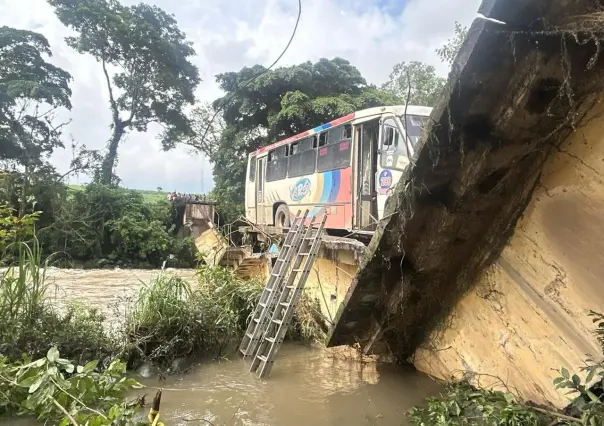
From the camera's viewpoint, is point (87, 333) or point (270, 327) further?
point (270, 327)

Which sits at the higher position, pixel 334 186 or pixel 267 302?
pixel 334 186

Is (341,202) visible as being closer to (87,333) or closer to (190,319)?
(190,319)

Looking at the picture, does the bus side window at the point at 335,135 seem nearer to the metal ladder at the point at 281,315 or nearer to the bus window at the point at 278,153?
the bus window at the point at 278,153

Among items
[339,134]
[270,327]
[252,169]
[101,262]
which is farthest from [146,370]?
[101,262]

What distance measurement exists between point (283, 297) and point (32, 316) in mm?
2751

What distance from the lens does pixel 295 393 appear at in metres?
4.76

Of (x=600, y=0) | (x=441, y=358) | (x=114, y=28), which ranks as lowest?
(x=441, y=358)

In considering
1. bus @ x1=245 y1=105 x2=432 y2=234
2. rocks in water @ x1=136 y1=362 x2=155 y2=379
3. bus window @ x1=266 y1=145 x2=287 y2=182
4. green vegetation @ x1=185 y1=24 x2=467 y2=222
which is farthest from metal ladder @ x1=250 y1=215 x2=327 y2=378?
green vegetation @ x1=185 y1=24 x2=467 y2=222

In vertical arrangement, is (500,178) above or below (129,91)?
below

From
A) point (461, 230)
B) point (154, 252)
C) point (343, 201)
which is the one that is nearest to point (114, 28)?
point (154, 252)

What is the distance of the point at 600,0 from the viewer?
2340 mm

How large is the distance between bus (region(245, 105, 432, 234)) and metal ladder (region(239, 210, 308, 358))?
1.19m

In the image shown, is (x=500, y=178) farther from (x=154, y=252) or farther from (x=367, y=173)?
(x=154, y=252)

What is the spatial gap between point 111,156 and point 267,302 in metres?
18.2
